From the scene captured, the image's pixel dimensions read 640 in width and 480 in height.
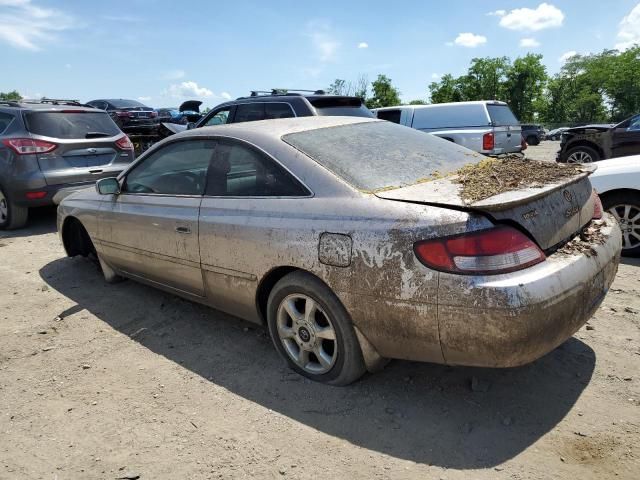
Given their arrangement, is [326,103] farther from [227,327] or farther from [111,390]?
[111,390]

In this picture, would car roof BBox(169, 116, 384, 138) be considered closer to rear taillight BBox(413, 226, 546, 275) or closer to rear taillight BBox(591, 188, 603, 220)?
rear taillight BBox(413, 226, 546, 275)

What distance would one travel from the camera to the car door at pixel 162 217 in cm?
353

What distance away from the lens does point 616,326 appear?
11.6ft

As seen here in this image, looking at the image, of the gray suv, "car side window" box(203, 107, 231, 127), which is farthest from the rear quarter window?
the gray suv

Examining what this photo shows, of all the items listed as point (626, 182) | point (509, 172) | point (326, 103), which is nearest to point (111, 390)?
point (509, 172)

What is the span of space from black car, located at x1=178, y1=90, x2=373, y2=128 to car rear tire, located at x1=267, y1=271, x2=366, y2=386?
4.60m

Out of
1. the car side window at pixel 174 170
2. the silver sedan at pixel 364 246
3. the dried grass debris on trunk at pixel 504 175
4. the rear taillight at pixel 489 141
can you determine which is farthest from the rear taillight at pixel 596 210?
the rear taillight at pixel 489 141

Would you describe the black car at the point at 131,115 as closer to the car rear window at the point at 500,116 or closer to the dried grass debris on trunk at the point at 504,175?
the car rear window at the point at 500,116

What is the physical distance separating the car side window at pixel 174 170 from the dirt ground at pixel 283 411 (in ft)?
3.68

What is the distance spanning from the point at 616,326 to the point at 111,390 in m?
3.50

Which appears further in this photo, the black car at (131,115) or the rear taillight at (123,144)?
the black car at (131,115)

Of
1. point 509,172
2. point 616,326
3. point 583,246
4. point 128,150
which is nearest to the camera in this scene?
point 583,246

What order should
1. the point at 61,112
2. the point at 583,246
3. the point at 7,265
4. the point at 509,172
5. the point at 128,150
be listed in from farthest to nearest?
1. the point at 128,150
2. the point at 61,112
3. the point at 7,265
4. the point at 509,172
5. the point at 583,246

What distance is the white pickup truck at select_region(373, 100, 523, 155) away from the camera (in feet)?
35.6
